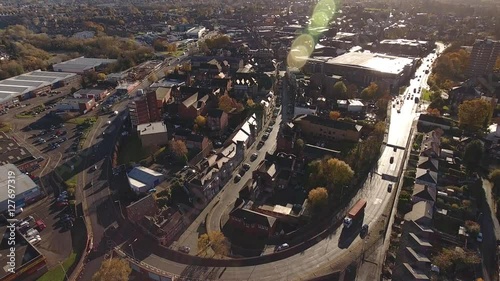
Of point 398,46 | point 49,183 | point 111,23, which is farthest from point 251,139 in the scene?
point 111,23

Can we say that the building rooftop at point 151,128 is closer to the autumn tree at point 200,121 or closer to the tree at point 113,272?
the autumn tree at point 200,121

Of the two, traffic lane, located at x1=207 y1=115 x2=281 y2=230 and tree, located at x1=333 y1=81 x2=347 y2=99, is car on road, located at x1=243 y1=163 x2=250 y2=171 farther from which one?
tree, located at x1=333 y1=81 x2=347 y2=99

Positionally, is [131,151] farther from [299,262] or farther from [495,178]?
[495,178]

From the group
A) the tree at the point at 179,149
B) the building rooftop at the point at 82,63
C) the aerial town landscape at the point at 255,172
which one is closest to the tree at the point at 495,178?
the aerial town landscape at the point at 255,172

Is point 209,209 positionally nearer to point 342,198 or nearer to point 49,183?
point 342,198

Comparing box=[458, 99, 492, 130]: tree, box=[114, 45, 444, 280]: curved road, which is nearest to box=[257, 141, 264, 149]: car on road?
box=[114, 45, 444, 280]: curved road

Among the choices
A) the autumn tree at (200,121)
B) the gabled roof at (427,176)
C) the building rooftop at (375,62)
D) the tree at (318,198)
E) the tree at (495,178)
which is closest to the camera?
the tree at (318,198)
